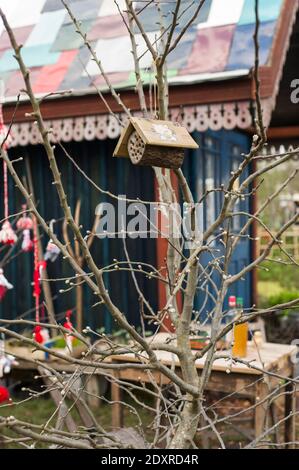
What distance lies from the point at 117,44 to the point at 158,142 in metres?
4.03

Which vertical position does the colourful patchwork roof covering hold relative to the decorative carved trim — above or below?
above

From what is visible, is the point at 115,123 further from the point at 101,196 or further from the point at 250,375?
the point at 250,375

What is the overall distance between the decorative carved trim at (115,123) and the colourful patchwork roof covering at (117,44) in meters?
0.26

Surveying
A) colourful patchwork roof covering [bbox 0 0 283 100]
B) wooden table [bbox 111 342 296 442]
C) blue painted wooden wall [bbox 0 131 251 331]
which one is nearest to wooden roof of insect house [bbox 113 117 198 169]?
wooden table [bbox 111 342 296 442]

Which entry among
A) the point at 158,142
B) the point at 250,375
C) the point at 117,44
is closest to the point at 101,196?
the point at 117,44

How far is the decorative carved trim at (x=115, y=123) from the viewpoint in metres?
4.60

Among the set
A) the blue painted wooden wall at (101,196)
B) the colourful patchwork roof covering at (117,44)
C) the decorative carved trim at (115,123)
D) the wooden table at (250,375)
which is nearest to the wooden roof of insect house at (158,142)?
the wooden table at (250,375)

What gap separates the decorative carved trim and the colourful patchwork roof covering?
10.2 inches

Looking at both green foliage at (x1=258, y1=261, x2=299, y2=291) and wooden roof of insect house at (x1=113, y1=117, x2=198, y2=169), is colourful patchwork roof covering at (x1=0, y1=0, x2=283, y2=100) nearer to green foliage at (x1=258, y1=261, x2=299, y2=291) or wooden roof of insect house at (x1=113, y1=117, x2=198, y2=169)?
wooden roof of insect house at (x1=113, y1=117, x2=198, y2=169)

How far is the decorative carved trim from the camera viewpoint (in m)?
4.60

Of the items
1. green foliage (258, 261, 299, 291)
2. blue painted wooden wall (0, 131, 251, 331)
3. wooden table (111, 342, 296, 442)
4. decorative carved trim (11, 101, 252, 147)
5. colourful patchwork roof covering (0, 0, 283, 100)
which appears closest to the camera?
wooden table (111, 342, 296, 442)
